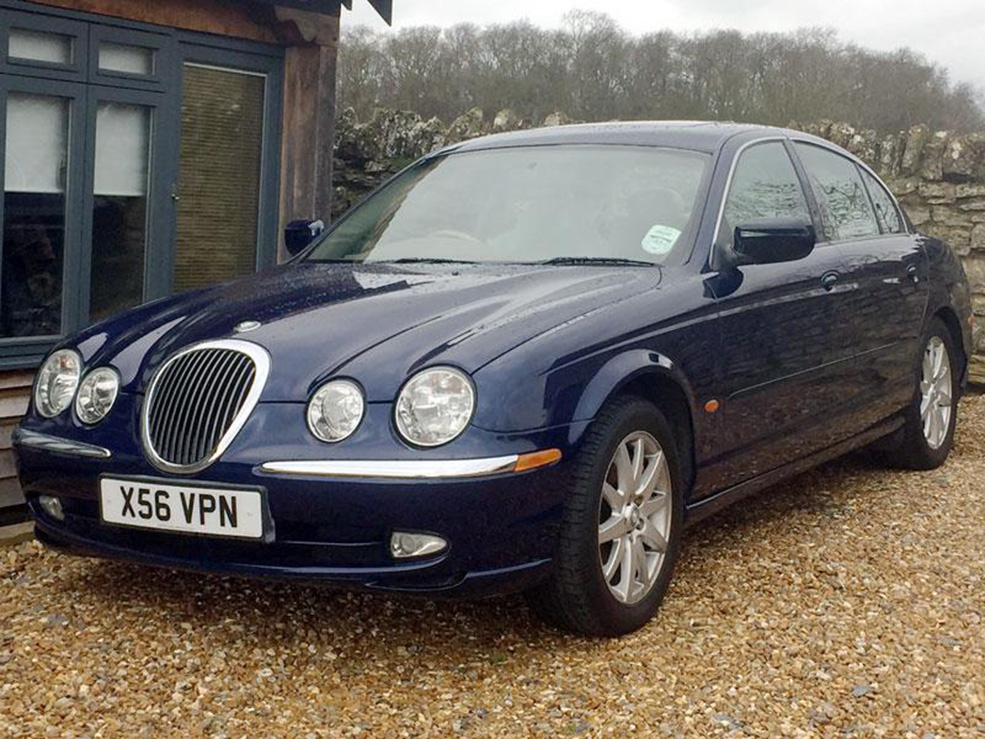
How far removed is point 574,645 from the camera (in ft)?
12.8

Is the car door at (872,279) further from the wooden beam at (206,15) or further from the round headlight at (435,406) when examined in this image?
the wooden beam at (206,15)

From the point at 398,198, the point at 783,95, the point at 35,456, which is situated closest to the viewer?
the point at 35,456

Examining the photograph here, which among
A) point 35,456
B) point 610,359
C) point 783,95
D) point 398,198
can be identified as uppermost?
point 783,95

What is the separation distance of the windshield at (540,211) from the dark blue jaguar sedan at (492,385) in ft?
0.04

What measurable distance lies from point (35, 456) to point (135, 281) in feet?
12.3

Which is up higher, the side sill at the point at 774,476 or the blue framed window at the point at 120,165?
the blue framed window at the point at 120,165

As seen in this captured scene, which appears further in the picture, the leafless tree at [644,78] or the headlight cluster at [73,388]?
the leafless tree at [644,78]

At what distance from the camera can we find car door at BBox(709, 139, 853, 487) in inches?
180

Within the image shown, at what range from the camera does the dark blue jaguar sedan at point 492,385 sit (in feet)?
11.4

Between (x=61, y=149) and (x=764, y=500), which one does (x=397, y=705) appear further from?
(x=61, y=149)

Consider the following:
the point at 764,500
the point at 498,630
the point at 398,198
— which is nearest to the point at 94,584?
the point at 498,630

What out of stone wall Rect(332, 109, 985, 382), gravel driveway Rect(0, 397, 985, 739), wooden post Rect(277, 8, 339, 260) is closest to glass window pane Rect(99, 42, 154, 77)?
wooden post Rect(277, 8, 339, 260)

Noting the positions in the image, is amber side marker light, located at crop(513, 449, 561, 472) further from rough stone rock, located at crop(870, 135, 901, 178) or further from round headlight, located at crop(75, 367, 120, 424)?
rough stone rock, located at crop(870, 135, 901, 178)

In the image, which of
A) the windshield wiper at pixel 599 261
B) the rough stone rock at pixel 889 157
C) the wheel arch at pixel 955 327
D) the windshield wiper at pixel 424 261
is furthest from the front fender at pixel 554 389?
the rough stone rock at pixel 889 157
